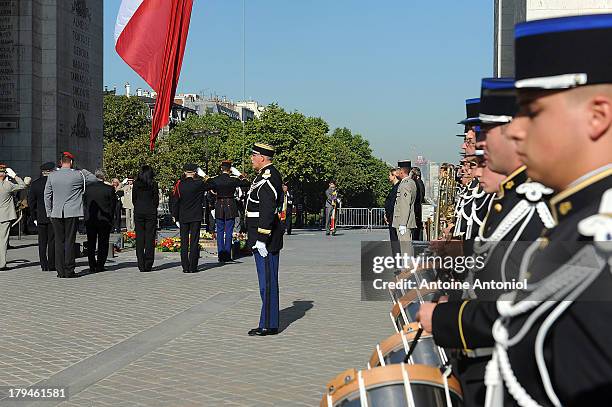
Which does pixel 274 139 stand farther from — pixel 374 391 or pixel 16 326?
pixel 374 391

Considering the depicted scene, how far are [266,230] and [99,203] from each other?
7658 mm

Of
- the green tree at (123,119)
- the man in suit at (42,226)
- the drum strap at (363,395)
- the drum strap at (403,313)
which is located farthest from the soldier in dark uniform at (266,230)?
the green tree at (123,119)

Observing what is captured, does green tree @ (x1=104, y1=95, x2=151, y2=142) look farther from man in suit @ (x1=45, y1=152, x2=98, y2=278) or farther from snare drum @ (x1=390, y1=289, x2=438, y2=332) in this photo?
snare drum @ (x1=390, y1=289, x2=438, y2=332)

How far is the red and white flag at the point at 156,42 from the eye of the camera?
17.1 m

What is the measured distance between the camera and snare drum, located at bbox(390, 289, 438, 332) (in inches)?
170

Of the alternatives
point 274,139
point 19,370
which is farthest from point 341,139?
point 19,370

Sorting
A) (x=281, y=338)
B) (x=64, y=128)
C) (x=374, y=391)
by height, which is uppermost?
(x=64, y=128)

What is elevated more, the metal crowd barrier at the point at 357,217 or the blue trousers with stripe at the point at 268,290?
the metal crowd barrier at the point at 357,217

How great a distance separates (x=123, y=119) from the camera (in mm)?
91812

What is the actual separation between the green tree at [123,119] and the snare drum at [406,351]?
287 feet

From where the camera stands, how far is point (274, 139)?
66.1 metres

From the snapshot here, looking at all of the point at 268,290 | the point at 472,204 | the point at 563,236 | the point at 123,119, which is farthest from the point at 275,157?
the point at 563,236

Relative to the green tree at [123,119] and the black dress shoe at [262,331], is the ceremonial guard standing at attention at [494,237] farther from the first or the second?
the green tree at [123,119]

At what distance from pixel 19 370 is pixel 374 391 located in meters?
5.15
